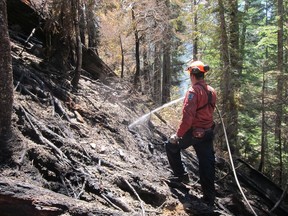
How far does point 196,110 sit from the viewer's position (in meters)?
5.28

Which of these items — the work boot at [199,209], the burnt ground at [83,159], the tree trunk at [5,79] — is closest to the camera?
the burnt ground at [83,159]

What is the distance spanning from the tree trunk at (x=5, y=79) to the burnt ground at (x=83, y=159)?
0.62ft

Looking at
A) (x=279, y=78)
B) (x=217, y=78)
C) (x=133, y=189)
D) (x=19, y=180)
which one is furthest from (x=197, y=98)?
(x=279, y=78)

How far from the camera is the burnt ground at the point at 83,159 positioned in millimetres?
3371

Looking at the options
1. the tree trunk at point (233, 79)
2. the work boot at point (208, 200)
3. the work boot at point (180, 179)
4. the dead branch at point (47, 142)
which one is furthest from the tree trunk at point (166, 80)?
the dead branch at point (47, 142)

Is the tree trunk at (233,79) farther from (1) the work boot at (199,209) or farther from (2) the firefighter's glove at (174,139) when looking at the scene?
(1) the work boot at (199,209)

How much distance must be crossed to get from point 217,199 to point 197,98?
2.12 metres

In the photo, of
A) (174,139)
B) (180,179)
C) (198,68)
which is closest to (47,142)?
(174,139)

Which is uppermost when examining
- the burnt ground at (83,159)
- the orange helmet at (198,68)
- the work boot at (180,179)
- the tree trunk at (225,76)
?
the tree trunk at (225,76)

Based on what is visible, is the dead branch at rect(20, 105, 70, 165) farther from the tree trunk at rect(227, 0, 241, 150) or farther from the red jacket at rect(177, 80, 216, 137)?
the tree trunk at rect(227, 0, 241, 150)

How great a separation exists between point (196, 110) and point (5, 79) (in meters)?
2.93

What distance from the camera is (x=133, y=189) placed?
454cm

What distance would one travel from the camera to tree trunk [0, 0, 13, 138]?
12.0 ft

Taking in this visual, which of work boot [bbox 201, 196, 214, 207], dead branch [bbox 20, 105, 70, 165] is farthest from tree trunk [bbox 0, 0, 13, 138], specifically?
work boot [bbox 201, 196, 214, 207]
